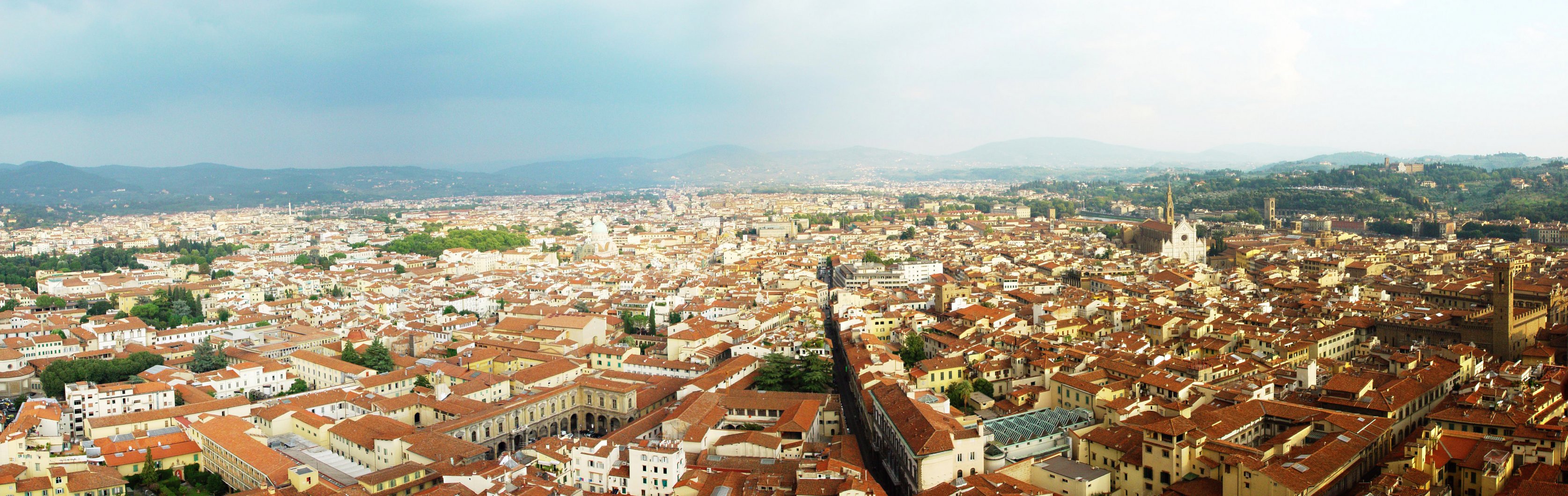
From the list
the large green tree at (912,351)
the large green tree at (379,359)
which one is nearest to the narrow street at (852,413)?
the large green tree at (912,351)

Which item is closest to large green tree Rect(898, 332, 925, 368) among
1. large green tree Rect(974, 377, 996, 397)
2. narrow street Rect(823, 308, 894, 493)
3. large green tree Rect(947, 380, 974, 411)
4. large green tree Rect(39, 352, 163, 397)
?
narrow street Rect(823, 308, 894, 493)

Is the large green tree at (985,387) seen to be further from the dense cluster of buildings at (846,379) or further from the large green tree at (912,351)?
the large green tree at (912,351)

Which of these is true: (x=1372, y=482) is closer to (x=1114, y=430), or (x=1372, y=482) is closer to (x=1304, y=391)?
(x=1114, y=430)

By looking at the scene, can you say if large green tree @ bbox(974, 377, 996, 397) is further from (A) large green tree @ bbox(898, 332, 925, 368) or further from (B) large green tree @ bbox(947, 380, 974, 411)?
(A) large green tree @ bbox(898, 332, 925, 368)

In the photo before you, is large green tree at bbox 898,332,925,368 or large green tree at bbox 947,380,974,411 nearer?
large green tree at bbox 947,380,974,411

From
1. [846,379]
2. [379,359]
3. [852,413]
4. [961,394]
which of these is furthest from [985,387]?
[379,359]

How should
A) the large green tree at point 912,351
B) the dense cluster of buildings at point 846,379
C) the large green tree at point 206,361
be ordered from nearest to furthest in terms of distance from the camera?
the dense cluster of buildings at point 846,379
the large green tree at point 912,351
the large green tree at point 206,361

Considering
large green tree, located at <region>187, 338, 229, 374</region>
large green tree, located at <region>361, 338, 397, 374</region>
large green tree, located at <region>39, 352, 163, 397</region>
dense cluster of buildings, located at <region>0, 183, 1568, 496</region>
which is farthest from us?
large green tree, located at <region>187, 338, 229, 374</region>

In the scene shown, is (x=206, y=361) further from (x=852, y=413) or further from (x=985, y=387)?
(x=985, y=387)
